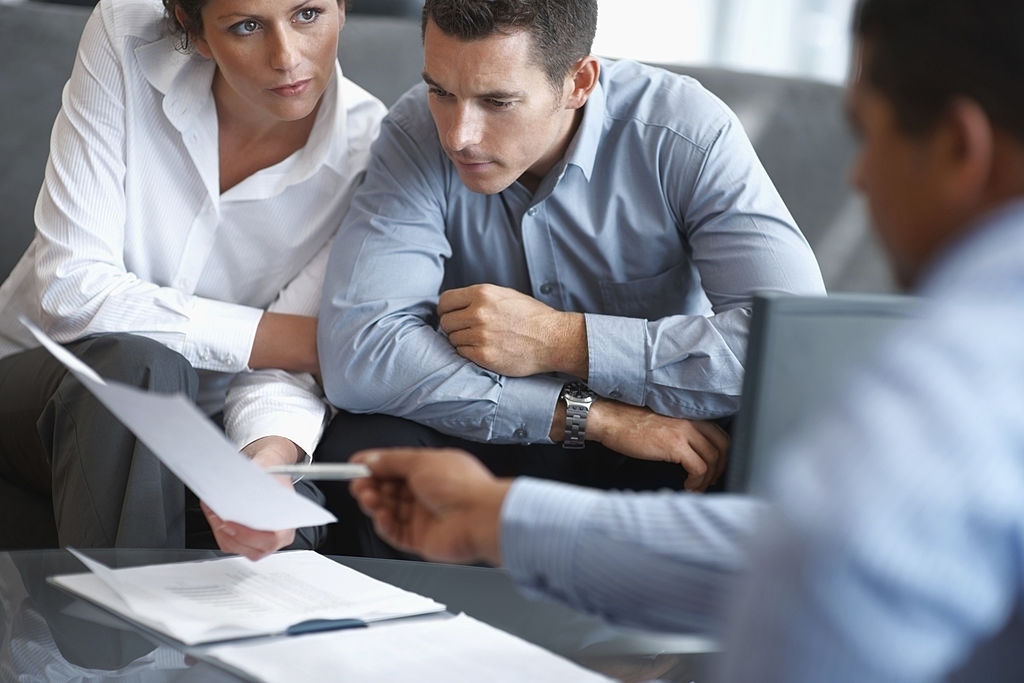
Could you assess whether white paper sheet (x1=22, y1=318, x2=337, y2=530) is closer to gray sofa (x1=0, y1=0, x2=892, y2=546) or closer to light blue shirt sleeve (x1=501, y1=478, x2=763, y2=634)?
light blue shirt sleeve (x1=501, y1=478, x2=763, y2=634)

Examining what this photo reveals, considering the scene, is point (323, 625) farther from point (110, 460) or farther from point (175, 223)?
point (175, 223)

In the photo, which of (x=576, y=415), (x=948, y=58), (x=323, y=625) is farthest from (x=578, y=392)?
(x=948, y=58)

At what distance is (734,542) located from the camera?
672mm

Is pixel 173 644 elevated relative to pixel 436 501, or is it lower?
lower

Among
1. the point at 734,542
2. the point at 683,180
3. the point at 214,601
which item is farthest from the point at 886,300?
the point at 683,180

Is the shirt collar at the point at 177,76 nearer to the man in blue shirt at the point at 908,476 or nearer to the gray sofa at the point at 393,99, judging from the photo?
the gray sofa at the point at 393,99

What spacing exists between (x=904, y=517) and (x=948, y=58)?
0.70 feet

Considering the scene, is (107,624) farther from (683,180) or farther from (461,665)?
(683,180)

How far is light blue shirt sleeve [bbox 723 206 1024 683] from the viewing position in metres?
0.47

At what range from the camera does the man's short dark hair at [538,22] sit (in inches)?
60.9

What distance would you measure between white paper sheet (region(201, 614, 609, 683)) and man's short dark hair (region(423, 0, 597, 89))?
831 mm

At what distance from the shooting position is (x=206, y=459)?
877 mm

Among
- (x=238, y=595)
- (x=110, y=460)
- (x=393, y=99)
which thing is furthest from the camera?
(x=393, y=99)

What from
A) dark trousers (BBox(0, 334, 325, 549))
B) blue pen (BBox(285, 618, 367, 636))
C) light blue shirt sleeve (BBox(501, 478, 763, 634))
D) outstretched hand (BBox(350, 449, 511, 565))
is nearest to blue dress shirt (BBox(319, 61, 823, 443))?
dark trousers (BBox(0, 334, 325, 549))
